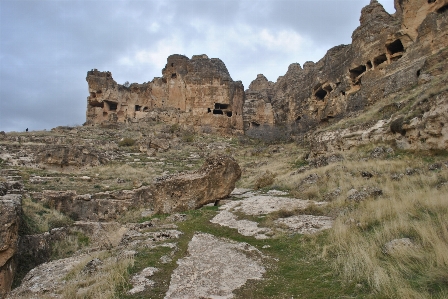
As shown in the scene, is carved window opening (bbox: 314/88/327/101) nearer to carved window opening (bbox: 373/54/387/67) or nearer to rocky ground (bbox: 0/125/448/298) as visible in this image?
carved window opening (bbox: 373/54/387/67)

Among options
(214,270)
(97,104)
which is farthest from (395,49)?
(97,104)

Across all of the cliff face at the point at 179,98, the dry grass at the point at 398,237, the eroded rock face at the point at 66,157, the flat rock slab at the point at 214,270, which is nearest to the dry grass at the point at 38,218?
the flat rock slab at the point at 214,270

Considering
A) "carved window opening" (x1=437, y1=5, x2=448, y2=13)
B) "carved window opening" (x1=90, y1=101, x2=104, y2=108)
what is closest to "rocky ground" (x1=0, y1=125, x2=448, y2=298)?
"carved window opening" (x1=437, y1=5, x2=448, y2=13)

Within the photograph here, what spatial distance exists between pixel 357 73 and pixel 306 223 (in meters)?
24.8

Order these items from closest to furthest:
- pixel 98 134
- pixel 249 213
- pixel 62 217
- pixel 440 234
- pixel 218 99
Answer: pixel 440 234
pixel 249 213
pixel 62 217
pixel 98 134
pixel 218 99

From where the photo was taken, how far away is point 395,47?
24.9m

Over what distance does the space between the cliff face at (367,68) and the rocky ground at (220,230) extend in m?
10.1

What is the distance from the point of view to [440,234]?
425cm

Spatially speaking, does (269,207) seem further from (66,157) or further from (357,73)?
(357,73)

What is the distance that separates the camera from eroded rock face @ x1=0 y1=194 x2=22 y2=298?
20.7 ft

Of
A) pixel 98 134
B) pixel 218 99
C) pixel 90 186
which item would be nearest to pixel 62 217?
pixel 90 186

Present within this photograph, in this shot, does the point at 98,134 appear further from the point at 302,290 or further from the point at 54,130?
the point at 302,290

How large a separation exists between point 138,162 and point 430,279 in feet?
70.6

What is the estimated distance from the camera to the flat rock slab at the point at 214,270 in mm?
4020
